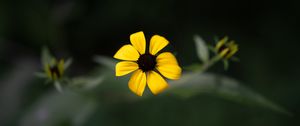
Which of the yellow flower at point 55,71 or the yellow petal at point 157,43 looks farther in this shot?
the yellow flower at point 55,71

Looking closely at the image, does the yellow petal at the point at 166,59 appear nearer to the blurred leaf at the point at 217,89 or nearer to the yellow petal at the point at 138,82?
the yellow petal at the point at 138,82

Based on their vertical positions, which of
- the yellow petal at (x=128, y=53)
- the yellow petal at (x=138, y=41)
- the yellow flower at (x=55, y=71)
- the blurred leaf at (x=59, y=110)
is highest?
the blurred leaf at (x=59, y=110)

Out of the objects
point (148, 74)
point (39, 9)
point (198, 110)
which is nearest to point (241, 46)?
point (198, 110)

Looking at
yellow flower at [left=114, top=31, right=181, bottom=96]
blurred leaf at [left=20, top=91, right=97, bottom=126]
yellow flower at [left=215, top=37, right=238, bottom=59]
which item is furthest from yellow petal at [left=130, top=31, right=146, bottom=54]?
blurred leaf at [left=20, top=91, right=97, bottom=126]

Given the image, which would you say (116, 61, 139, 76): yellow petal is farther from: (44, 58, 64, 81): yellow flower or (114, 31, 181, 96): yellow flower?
(44, 58, 64, 81): yellow flower

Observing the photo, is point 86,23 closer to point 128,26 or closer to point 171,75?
point 128,26

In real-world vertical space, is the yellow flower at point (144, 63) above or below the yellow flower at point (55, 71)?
below

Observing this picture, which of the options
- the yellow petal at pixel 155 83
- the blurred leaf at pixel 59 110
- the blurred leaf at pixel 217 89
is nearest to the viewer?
the yellow petal at pixel 155 83

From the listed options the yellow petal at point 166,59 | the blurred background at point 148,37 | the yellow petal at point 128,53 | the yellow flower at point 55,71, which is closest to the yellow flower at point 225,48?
the yellow petal at point 166,59

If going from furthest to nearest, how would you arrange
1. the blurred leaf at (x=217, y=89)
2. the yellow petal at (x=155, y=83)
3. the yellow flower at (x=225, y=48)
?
the blurred leaf at (x=217, y=89) < the yellow flower at (x=225, y=48) < the yellow petal at (x=155, y=83)
